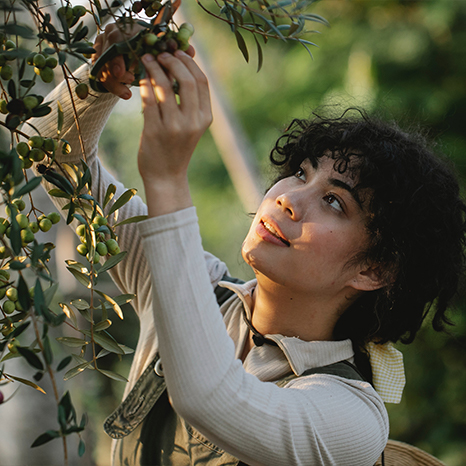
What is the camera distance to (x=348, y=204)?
1.04 metres

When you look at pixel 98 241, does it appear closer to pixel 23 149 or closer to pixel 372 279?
pixel 23 149

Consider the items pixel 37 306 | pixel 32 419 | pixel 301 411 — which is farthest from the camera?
pixel 32 419

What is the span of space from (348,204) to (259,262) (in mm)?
234

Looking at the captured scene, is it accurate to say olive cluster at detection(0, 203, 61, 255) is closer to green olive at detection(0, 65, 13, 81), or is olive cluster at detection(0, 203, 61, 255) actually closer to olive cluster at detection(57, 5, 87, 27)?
green olive at detection(0, 65, 13, 81)

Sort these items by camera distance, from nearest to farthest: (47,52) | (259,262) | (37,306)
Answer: (37,306) → (47,52) → (259,262)

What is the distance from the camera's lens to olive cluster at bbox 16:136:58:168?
2.18 feet

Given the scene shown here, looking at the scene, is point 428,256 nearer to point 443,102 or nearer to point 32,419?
point 32,419

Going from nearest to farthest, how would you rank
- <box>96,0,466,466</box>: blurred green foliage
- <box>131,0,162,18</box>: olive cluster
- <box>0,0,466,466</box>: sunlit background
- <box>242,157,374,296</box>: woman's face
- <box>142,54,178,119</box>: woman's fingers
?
1. <box>142,54,178,119</box>: woman's fingers
2. <box>131,0,162,18</box>: olive cluster
3. <box>242,157,374,296</box>: woman's face
4. <box>0,0,466,466</box>: sunlit background
5. <box>96,0,466,466</box>: blurred green foliage

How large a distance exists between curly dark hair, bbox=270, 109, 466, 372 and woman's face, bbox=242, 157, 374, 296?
33mm

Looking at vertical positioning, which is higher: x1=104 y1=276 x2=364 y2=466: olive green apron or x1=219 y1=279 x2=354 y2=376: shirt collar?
x1=219 y1=279 x2=354 y2=376: shirt collar

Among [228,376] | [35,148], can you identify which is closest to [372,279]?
[228,376]

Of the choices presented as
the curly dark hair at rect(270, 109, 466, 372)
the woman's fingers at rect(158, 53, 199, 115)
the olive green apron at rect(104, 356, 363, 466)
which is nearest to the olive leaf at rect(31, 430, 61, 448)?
the woman's fingers at rect(158, 53, 199, 115)

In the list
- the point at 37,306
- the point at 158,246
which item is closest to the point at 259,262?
the point at 158,246

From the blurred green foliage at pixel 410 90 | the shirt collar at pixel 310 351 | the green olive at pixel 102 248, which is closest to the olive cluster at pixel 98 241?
the green olive at pixel 102 248
